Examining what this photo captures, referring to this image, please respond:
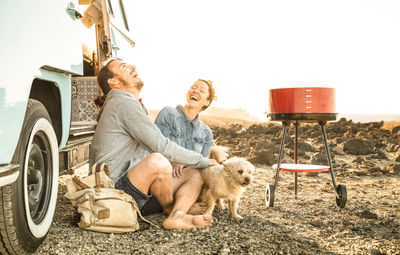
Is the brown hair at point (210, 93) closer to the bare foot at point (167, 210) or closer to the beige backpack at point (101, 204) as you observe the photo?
the bare foot at point (167, 210)

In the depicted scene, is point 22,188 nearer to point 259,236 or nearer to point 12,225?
point 12,225

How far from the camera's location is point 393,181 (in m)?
4.99

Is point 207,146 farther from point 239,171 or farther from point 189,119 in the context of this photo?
point 239,171

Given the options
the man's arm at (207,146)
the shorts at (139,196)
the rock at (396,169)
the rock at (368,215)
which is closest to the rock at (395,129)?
the rock at (396,169)

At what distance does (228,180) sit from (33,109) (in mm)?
1595

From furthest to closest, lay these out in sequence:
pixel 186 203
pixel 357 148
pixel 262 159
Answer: pixel 357 148
pixel 262 159
pixel 186 203

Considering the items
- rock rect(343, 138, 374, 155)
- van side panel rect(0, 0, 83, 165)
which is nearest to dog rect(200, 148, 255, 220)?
van side panel rect(0, 0, 83, 165)

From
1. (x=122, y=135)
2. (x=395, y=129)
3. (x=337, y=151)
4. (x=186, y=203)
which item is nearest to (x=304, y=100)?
(x=186, y=203)

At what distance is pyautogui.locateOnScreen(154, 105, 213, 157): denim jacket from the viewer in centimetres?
338

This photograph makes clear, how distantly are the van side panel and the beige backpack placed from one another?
0.72 meters

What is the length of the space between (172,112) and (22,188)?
1.72m

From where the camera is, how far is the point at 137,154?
2.86m

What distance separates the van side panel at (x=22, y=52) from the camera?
5.48 ft

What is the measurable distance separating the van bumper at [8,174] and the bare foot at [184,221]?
119 centimetres
